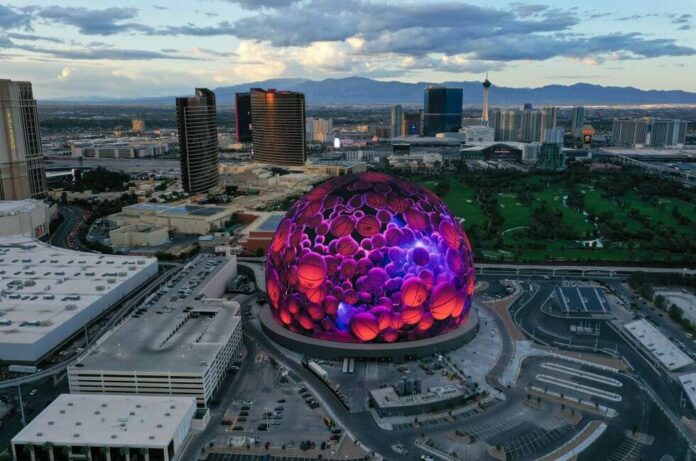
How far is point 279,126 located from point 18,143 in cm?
7063

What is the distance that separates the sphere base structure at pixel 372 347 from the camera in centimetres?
4228

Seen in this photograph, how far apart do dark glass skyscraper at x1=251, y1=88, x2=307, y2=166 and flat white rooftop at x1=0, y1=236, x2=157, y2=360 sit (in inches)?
3331

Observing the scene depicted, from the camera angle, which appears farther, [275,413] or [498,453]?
[275,413]

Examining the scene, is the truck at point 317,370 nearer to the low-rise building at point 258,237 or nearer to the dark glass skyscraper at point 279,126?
the low-rise building at point 258,237

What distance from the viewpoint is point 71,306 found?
4781 centimetres

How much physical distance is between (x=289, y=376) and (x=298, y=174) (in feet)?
323

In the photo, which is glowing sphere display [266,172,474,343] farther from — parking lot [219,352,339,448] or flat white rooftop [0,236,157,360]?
flat white rooftop [0,236,157,360]

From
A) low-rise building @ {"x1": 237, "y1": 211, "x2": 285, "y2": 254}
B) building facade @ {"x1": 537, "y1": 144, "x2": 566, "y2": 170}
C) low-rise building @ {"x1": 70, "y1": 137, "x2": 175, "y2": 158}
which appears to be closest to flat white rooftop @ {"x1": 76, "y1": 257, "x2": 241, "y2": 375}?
low-rise building @ {"x1": 237, "y1": 211, "x2": 285, "y2": 254}

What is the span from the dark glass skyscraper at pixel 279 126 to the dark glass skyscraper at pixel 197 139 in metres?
31.9

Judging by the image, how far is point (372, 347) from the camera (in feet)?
139

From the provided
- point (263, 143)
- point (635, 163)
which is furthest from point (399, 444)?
point (635, 163)

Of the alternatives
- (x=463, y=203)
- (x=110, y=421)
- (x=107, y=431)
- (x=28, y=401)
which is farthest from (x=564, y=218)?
(x=28, y=401)

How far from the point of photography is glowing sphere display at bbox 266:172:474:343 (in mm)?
41312

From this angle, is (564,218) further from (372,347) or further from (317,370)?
(317,370)
